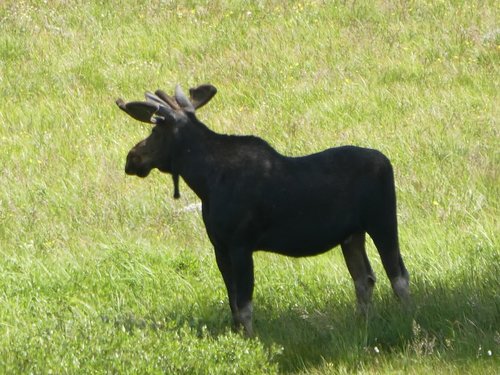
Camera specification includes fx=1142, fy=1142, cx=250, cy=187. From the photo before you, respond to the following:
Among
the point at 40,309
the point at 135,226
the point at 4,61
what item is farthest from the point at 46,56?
the point at 40,309

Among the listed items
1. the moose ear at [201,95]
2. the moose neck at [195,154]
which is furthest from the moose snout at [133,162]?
the moose ear at [201,95]

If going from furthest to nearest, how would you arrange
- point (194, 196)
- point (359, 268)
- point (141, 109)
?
point (194, 196)
point (359, 268)
point (141, 109)

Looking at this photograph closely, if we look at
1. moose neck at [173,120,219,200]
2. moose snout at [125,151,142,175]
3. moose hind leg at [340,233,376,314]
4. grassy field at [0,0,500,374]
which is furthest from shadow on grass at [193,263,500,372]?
moose snout at [125,151,142,175]

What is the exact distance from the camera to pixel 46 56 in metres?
Result: 17.7

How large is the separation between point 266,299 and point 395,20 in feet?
31.6

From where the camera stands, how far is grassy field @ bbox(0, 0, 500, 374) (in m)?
8.01

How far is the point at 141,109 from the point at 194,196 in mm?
3815

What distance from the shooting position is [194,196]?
39.9 ft

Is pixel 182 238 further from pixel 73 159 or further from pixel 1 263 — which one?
pixel 73 159

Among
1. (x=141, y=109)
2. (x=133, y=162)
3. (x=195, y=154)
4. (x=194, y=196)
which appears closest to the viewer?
(x=141, y=109)

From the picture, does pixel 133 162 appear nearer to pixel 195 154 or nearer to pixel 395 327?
pixel 195 154

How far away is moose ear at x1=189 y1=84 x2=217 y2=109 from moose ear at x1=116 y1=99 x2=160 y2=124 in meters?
0.51

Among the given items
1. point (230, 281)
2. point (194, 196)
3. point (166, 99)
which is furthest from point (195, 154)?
point (194, 196)

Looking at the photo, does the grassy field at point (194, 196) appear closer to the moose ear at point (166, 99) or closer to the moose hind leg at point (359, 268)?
the moose hind leg at point (359, 268)
